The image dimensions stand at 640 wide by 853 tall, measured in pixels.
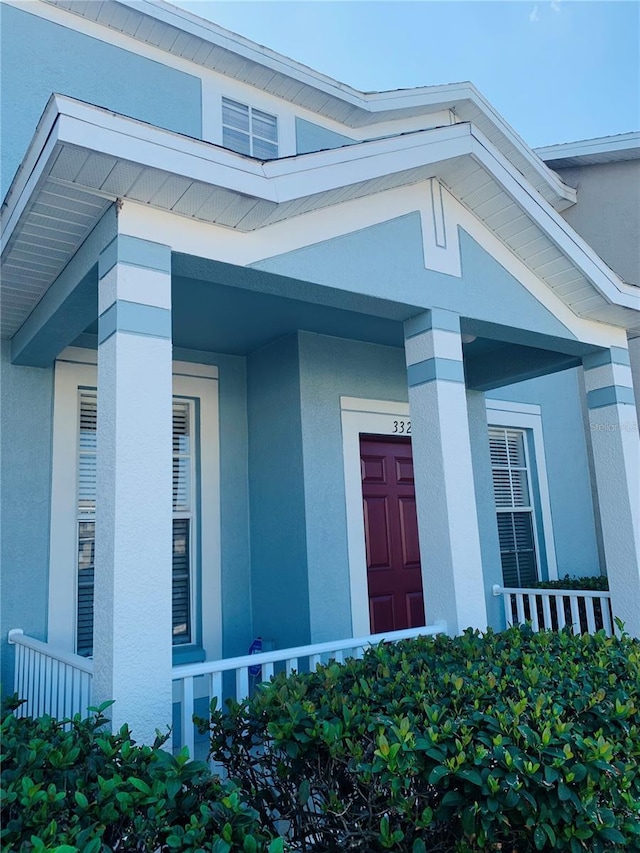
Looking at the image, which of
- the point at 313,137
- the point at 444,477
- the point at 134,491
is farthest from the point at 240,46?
the point at 134,491

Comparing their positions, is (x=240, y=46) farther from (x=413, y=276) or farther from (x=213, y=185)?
(x=213, y=185)

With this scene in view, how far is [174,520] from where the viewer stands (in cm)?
541

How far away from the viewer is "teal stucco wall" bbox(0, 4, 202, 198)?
488cm

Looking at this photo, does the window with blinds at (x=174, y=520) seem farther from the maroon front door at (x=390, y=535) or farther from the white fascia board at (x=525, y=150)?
the white fascia board at (x=525, y=150)

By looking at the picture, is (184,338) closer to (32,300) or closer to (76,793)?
(32,300)

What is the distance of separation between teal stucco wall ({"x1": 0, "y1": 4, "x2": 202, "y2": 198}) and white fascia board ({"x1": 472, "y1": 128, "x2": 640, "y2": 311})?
9.48 feet

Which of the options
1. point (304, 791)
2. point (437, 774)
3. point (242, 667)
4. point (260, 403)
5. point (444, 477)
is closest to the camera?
point (437, 774)

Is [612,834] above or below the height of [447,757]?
below

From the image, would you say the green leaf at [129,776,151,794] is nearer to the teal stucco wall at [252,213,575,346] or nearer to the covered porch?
the covered porch

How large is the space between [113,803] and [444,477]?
2755mm

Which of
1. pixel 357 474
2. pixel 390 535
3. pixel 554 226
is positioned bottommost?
pixel 390 535

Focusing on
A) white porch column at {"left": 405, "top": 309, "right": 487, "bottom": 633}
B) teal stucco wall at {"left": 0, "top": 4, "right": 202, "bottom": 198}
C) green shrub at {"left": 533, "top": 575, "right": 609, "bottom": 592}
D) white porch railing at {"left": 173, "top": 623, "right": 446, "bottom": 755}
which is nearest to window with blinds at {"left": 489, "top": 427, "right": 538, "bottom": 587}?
green shrub at {"left": 533, "top": 575, "right": 609, "bottom": 592}

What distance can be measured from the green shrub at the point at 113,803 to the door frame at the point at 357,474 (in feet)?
10.9

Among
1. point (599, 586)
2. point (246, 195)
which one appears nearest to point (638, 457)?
point (599, 586)
